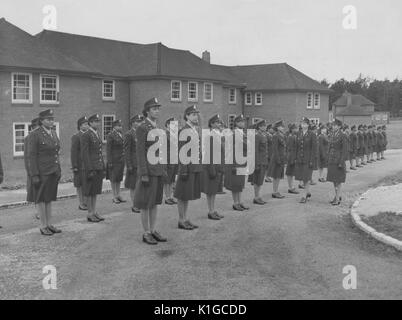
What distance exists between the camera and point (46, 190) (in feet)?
29.4

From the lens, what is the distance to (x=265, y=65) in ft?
169

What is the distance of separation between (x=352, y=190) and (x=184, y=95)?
74.3 feet

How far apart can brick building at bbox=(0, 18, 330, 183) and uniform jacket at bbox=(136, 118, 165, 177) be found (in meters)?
14.2

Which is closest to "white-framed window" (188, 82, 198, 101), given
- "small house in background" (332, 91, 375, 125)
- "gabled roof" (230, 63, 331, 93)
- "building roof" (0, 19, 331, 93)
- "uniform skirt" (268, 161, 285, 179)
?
"building roof" (0, 19, 331, 93)

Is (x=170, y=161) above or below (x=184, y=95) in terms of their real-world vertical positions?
below

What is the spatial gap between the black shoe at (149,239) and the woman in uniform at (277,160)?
6.07 meters

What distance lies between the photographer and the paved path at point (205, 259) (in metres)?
5.97

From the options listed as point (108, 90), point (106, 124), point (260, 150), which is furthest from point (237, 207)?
point (108, 90)

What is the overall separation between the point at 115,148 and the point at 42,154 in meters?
3.93

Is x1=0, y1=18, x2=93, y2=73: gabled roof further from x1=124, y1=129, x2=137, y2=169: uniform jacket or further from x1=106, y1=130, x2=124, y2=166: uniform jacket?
x1=124, y1=129, x2=137, y2=169: uniform jacket

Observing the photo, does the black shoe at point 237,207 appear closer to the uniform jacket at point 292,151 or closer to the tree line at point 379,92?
the uniform jacket at point 292,151

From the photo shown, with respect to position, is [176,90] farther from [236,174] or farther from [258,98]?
[236,174]

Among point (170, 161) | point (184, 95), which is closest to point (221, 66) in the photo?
point (184, 95)
